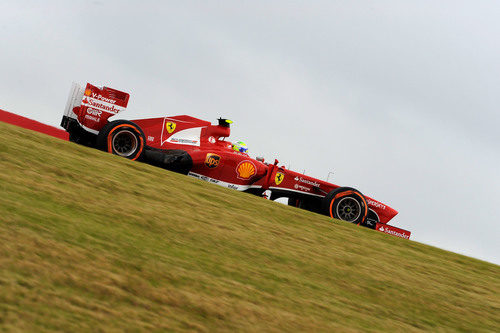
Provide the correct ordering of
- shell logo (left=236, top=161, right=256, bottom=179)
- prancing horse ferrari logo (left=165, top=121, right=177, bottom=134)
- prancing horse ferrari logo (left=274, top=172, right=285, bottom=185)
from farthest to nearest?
prancing horse ferrari logo (left=274, top=172, right=285, bottom=185)
shell logo (left=236, top=161, right=256, bottom=179)
prancing horse ferrari logo (left=165, top=121, right=177, bottom=134)

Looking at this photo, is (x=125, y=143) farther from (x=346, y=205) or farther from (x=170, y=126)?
(x=346, y=205)

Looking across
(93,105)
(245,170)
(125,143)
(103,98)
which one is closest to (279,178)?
(245,170)

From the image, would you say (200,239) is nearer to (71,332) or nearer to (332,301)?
(332,301)

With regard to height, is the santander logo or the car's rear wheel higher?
the santander logo

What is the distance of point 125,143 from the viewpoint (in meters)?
10.5

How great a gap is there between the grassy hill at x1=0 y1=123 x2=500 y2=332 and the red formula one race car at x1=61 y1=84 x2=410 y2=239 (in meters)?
2.72

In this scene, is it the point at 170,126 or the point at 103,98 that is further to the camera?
the point at 170,126

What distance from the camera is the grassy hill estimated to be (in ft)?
9.61

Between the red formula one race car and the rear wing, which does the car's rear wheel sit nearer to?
the red formula one race car

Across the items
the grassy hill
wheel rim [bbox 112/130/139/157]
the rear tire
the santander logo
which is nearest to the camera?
the grassy hill

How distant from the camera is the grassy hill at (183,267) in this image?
2.93 meters

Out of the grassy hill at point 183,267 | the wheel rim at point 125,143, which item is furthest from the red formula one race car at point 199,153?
the grassy hill at point 183,267

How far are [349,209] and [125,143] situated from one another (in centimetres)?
524

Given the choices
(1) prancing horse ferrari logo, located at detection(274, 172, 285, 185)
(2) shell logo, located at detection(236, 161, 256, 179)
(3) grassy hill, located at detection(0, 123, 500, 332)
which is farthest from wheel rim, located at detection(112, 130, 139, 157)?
(1) prancing horse ferrari logo, located at detection(274, 172, 285, 185)
